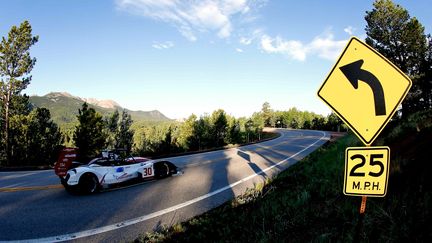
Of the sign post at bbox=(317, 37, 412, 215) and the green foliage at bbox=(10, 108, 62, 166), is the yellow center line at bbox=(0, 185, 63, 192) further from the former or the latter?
the green foliage at bbox=(10, 108, 62, 166)

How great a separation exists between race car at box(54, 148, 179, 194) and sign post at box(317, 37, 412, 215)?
23.5 feet

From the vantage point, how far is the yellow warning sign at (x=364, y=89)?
8.70ft

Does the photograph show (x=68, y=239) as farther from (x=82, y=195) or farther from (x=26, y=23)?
(x=26, y=23)

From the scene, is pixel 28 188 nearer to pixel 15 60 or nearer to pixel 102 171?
pixel 102 171

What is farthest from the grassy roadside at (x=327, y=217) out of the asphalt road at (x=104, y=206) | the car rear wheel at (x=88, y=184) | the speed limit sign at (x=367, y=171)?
the car rear wheel at (x=88, y=184)

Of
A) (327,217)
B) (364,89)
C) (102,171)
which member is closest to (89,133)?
(102,171)

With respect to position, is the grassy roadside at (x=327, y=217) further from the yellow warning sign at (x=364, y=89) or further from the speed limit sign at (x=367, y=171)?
A: the yellow warning sign at (x=364, y=89)

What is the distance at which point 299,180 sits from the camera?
7750mm

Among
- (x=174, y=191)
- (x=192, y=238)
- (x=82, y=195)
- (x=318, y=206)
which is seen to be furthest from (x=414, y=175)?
(x=82, y=195)

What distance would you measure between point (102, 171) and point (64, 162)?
1.30 m

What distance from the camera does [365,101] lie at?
276cm

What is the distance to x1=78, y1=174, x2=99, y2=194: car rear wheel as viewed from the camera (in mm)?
7656

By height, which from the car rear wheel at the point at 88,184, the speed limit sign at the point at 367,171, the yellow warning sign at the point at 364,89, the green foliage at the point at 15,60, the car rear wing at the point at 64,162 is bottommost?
the car rear wheel at the point at 88,184

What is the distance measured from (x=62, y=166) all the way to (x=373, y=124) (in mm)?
8655
